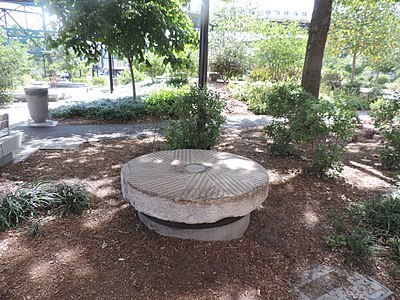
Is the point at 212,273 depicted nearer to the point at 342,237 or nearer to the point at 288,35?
the point at 342,237

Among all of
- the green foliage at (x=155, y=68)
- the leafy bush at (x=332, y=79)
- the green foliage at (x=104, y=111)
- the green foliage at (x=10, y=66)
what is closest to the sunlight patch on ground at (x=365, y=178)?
the green foliage at (x=104, y=111)

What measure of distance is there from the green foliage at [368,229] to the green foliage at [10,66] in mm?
11803

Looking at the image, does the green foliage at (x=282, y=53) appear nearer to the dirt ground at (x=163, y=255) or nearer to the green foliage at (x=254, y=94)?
the green foliage at (x=254, y=94)

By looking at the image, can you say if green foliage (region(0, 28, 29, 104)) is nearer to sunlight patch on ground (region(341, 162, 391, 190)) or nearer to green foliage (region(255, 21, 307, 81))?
green foliage (region(255, 21, 307, 81))

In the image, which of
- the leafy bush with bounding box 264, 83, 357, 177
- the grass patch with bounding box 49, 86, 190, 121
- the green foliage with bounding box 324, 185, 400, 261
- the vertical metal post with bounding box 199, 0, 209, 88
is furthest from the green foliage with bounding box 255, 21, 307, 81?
the green foliage with bounding box 324, 185, 400, 261

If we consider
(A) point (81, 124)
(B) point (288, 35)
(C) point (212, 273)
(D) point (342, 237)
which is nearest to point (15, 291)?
(C) point (212, 273)

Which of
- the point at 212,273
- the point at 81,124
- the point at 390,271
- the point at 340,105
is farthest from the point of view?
the point at 81,124

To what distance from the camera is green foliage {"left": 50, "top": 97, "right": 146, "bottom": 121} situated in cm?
754

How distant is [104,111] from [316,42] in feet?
18.1

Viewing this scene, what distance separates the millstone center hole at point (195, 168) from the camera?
106 inches

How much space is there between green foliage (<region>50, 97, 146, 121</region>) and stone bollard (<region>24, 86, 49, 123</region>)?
0.88 m


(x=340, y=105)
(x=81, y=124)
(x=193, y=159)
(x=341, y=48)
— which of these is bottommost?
(x=81, y=124)

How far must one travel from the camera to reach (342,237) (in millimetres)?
2484

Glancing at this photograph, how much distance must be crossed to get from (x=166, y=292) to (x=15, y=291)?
986 mm
